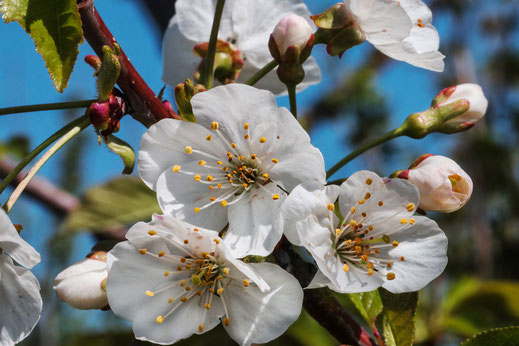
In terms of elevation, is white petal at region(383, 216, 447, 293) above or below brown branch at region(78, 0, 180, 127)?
below

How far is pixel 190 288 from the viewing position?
1.00m

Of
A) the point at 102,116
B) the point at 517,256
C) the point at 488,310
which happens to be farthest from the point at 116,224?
the point at 517,256

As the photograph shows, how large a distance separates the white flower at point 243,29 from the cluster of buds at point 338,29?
0.88 ft

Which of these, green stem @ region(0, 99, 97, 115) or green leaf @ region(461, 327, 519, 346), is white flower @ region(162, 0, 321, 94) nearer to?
green stem @ region(0, 99, 97, 115)

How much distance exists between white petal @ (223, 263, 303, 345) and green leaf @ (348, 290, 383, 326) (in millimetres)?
316

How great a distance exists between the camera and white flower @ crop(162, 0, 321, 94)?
1.36 meters

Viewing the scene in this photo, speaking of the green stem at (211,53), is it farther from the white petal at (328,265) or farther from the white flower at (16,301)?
the white flower at (16,301)

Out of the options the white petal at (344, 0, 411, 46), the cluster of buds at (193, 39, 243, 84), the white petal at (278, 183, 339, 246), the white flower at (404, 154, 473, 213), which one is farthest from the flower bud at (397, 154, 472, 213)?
the cluster of buds at (193, 39, 243, 84)

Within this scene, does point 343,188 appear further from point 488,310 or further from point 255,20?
point 488,310

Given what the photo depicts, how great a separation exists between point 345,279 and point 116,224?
0.91 m

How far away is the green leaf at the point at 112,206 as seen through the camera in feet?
5.37

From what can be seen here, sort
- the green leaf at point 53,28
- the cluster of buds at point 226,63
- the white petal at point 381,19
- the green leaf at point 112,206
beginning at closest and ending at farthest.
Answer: the green leaf at point 53,28 < the white petal at point 381,19 < the cluster of buds at point 226,63 < the green leaf at point 112,206

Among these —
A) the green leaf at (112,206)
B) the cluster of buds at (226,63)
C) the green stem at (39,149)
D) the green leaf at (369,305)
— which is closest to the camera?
the green stem at (39,149)

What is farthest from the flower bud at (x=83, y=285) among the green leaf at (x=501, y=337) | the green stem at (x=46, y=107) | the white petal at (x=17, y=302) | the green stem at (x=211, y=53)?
the green leaf at (x=501, y=337)
